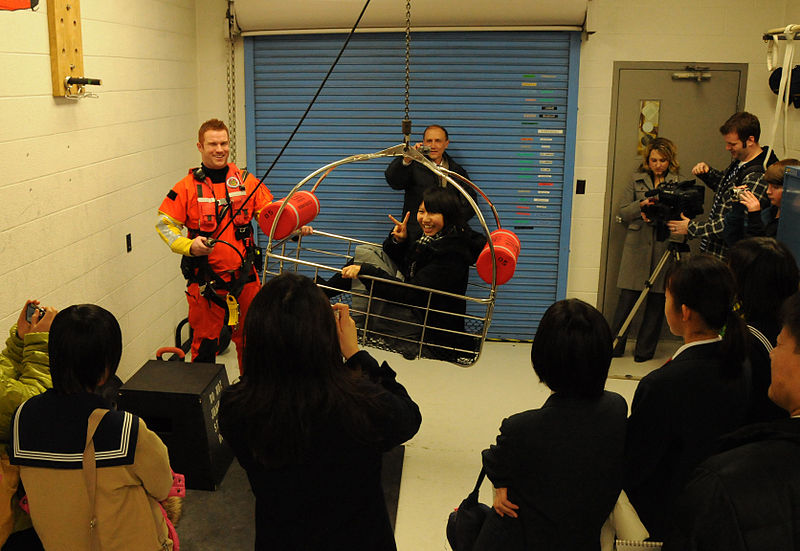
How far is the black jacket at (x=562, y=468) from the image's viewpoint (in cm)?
179

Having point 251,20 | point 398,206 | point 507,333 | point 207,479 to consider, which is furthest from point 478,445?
point 251,20

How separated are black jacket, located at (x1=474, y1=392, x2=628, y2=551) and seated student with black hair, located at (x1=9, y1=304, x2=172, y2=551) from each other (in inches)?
38.5

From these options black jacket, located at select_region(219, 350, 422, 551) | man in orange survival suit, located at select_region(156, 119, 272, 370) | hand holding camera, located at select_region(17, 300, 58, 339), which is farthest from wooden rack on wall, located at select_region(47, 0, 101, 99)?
black jacket, located at select_region(219, 350, 422, 551)

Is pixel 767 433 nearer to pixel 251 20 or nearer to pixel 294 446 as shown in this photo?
pixel 294 446

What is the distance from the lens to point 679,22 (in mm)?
5172

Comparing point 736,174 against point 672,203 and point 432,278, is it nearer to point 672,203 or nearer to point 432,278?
point 672,203

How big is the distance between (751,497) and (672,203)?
3798 mm

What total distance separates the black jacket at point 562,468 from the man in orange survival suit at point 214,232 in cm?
243

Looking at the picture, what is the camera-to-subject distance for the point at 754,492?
1.21m

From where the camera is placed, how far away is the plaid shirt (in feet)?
13.6

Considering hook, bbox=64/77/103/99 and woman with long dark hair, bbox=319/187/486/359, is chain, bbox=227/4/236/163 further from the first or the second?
woman with long dark hair, bbox=319/187/486/359

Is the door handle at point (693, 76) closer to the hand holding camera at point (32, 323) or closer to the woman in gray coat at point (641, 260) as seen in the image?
the woman in gray coat at point (641, 260)

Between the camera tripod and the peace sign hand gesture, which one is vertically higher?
the peace sign hand gesture

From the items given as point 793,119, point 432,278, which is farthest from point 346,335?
point 793,119
